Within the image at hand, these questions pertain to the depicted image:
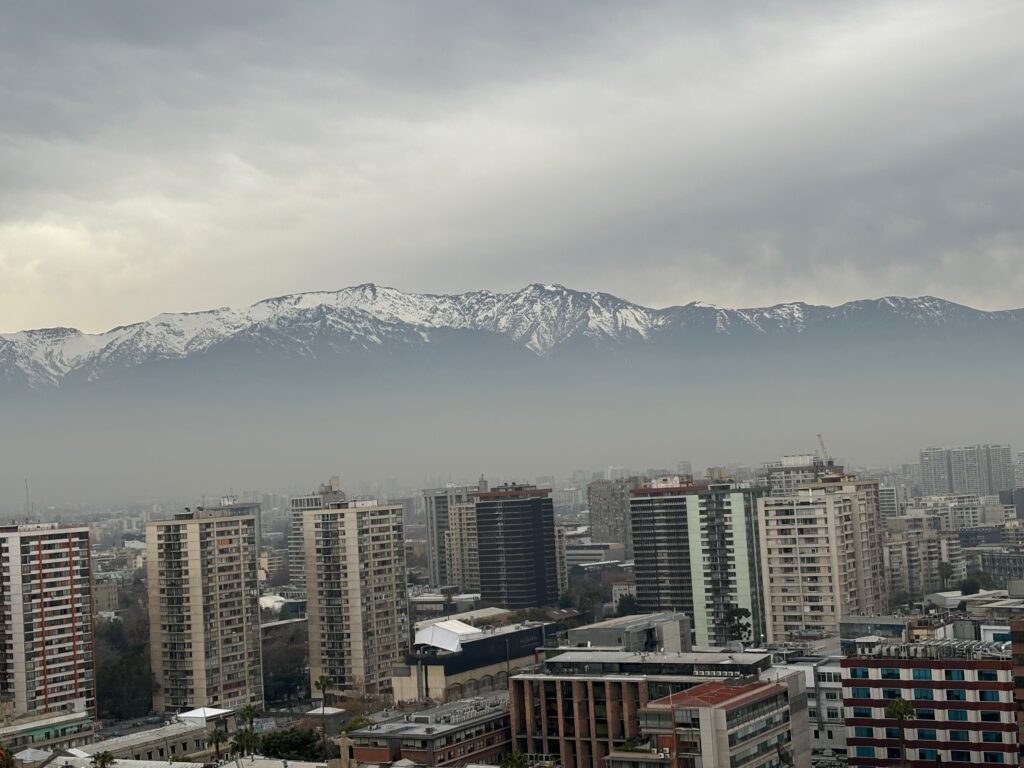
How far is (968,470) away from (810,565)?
120 m

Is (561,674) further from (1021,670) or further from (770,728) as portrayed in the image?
(1021,670)

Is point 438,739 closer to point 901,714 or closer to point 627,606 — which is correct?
point 901,714

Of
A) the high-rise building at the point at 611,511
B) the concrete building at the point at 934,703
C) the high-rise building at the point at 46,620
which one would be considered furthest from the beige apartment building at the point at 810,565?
the high-rise building at the point at 611,511

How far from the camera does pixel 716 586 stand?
55594 millimetres

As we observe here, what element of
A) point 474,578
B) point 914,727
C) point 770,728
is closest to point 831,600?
point 914,727

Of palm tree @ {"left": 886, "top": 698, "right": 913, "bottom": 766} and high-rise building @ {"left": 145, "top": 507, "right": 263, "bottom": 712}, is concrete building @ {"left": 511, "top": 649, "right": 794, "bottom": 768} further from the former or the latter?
high-rise building @ {"left": 145, "top": 507, "right": 263, "bottom": 712}

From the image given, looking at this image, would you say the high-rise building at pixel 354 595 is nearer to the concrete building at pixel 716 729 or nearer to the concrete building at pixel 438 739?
the concrete building at pixel 438 739

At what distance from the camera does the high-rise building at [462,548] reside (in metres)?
89.1

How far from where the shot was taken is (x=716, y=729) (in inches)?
968

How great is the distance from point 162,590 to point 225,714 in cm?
1126

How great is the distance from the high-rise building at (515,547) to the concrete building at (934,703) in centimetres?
4920

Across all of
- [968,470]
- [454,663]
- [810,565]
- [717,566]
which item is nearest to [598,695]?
[454,663]

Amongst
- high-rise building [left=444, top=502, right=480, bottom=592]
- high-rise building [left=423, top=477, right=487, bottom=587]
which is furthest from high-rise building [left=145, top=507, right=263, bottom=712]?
high-rise building [left=423, top=477, right=487, bottom=587]

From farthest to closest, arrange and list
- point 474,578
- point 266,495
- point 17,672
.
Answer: point 266,495 < point 474,578 < point 17,672
